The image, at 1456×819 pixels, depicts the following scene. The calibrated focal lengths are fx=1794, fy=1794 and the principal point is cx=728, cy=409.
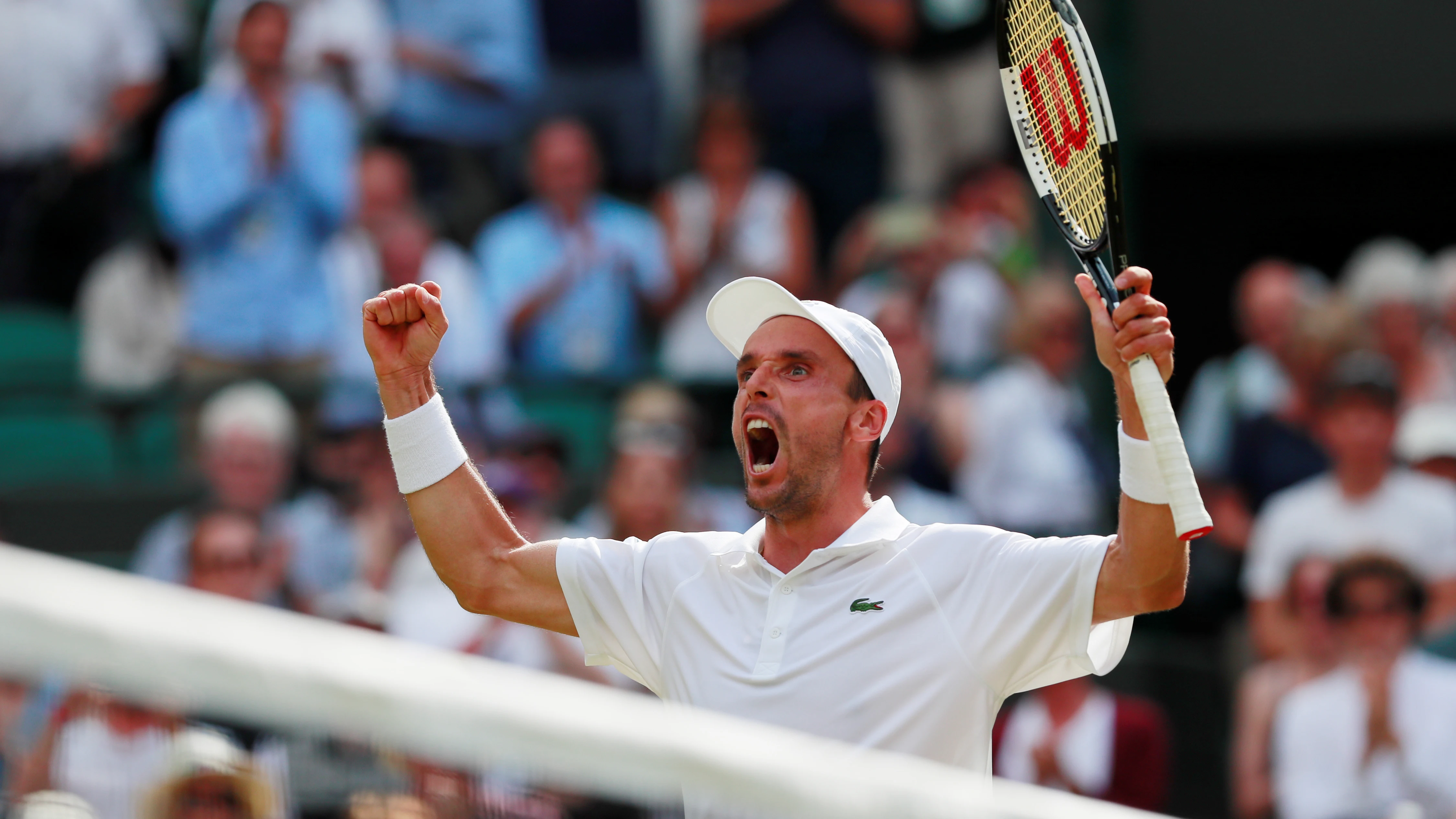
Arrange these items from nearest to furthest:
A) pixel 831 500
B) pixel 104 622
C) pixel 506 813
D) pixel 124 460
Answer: pixel 104 622, pixel 506 813, pixel 831 500, pixel 124 460

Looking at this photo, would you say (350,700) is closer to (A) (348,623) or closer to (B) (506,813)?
(B) (506,813)

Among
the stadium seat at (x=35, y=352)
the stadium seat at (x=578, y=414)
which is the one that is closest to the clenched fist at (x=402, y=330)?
the stadium seat at (x=578, y=414)

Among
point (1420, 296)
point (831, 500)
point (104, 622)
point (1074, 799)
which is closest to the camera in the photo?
point (104, 622)

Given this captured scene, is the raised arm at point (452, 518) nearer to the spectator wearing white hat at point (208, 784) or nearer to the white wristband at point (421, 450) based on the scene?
the white wristband at point (421, 450)

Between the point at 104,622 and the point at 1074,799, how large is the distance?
120cm

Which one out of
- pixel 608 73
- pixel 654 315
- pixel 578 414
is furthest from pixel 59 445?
pixel 608 73

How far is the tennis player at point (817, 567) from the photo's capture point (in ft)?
9.89

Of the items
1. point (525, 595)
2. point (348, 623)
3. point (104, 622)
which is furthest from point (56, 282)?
point (104, 622)

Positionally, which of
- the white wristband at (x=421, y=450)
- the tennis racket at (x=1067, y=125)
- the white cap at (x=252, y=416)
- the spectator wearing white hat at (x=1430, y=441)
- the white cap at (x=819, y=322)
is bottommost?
the white wristband at (x=421, y=450)

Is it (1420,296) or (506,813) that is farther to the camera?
(1420,296)

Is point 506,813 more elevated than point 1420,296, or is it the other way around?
point 1420,296

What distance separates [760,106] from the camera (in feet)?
27.8

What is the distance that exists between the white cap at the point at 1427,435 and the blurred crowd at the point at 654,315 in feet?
0.07

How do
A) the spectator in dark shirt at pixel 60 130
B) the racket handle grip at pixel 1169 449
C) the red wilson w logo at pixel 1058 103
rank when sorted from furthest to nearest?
the spectator in dark shirt at pixel 60 130, the red wilson w logo at pixel 1058 103, the racket handle grip at pixel 1169 449
